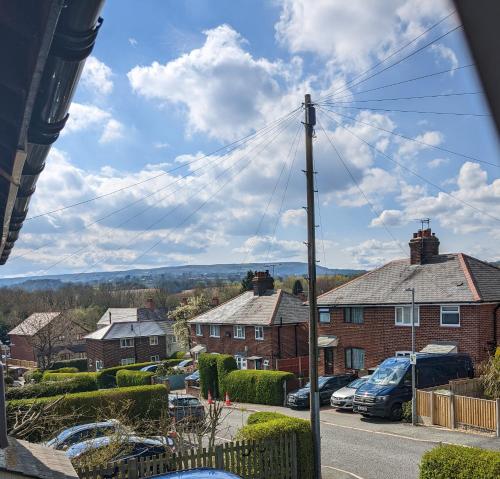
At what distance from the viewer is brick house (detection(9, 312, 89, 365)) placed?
51312 millimetres

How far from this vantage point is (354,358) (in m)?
30.6

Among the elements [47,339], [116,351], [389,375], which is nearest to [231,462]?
[389,375]

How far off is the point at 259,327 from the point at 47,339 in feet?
86.2

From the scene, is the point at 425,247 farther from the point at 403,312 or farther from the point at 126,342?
the point at 126,342

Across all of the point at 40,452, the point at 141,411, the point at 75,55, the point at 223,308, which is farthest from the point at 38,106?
the point at 223,308

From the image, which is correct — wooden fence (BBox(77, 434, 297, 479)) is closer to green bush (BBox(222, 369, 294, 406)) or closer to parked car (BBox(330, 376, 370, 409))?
parked car (BBox(330, 376, 370, 409))

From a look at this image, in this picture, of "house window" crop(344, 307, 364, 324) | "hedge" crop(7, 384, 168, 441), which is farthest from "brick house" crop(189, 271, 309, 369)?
"hedge" crop(7, 384, 168, 441)

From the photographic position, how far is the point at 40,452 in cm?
625

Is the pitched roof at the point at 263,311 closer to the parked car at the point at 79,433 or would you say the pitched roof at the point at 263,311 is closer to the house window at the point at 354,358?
the house window at the point at 354,358

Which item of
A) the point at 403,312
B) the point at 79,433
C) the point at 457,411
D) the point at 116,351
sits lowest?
the point at 116,351

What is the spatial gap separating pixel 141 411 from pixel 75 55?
21.8 metres

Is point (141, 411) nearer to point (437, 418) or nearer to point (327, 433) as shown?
point (327, 433)

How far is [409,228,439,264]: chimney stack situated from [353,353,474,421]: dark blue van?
7.87m

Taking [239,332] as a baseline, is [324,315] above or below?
above
